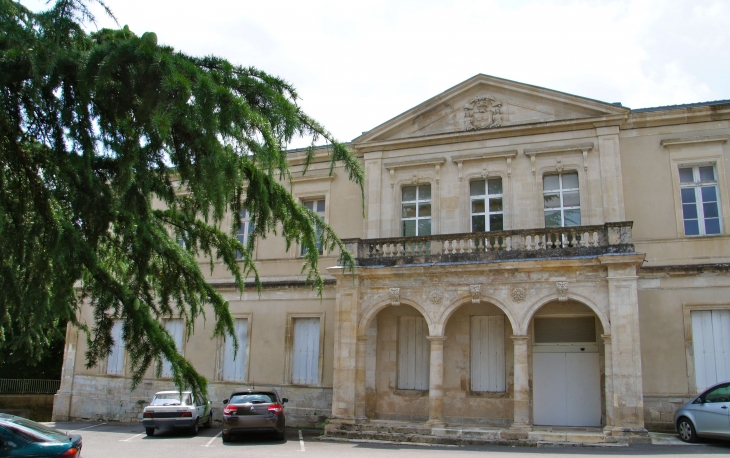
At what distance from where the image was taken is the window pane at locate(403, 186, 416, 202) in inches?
826

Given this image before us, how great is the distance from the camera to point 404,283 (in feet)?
60.2

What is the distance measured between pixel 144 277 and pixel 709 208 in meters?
16.6

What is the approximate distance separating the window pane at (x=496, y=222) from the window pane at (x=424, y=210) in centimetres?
197

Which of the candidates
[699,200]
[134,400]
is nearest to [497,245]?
[699,200]

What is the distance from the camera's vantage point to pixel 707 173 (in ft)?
60.0

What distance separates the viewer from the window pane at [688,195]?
1819 cm

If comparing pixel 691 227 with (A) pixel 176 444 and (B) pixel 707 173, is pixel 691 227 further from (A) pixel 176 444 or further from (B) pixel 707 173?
(A) pixel 176 444

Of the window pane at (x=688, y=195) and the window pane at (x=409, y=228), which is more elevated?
the window pane at (x=688, y=195)

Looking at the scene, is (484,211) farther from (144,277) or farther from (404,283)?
(144,277)

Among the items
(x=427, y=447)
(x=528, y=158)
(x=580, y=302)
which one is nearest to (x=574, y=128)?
(x=528, y=158)

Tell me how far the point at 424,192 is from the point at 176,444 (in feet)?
33.6

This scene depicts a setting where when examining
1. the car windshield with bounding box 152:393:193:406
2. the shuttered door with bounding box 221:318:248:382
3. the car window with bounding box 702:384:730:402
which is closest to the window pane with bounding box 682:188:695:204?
the car window with bounding box 702:384:730:402

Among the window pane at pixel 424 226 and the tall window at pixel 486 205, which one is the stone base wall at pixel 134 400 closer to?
the window pane at pixel 424 226

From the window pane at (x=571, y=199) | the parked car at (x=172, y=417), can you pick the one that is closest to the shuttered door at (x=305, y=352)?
the parked car at (x=172, y=417)
